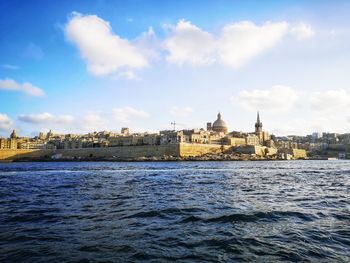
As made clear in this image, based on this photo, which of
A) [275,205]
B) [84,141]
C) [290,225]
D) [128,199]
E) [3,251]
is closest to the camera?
[3,251]

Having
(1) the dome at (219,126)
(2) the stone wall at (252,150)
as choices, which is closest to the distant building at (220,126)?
(1) the dome at (219,126)

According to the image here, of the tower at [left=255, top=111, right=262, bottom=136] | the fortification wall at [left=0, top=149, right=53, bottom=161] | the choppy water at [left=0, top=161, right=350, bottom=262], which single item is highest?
the tower at [left=255, top=111, right=262, bottom=136]

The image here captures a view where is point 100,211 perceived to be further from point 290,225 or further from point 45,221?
point 290,225

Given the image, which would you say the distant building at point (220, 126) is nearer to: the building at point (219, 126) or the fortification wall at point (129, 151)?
the building at point (219, 126)

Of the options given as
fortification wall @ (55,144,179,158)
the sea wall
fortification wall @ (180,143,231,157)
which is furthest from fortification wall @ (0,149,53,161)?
fortification wall @ (180,143,231,157)

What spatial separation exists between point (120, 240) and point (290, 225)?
396 centimetres

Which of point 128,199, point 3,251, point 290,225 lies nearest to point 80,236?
point 3,251

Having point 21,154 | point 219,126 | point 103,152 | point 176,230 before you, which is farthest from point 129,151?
point 176,230

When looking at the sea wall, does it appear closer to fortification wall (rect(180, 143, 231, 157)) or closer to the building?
fortification wall (rect(180, 143, 231, 157))

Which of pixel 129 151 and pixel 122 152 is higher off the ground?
pixel 129 151

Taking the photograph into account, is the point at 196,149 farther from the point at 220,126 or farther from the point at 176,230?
the point at 176,230

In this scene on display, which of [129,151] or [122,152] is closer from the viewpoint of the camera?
[129,151]

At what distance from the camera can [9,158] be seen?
9219cm

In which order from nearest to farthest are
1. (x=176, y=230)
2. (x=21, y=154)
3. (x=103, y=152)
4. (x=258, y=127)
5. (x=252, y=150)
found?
(x=176, y=230) → (x=103, y=152) → (x=21, y=154) → (x=252, y=150) → (x=258, y=127)
